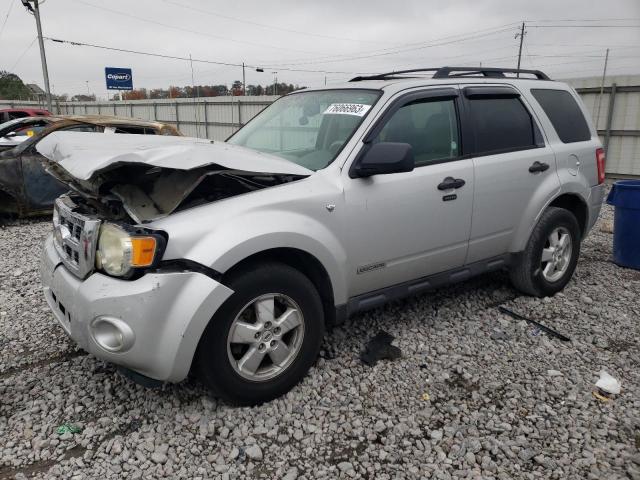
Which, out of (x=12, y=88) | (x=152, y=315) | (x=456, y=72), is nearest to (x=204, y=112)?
(x=456, y=72)

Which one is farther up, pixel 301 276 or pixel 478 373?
pixel 301 276

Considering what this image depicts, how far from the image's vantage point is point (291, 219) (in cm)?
277

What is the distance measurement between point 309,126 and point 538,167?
76.2 inches

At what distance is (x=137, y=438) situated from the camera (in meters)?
2.60

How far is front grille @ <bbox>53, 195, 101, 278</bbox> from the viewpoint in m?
2.54

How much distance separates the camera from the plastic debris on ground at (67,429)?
8.67ft

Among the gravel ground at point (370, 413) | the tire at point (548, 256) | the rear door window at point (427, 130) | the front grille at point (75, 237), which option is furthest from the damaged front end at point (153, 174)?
the tire at point (548, 256)

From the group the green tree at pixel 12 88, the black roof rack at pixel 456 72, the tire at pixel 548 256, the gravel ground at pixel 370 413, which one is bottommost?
the gravel ground at pixel 370 413

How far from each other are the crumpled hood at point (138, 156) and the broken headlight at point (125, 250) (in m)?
0.32

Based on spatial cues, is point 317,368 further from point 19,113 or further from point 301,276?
point 19,113

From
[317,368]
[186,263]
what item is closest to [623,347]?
[317,368]

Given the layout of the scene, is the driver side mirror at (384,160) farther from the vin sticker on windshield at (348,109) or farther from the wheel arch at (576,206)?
the wheel arch at (576,206)

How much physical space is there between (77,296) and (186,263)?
615 mm

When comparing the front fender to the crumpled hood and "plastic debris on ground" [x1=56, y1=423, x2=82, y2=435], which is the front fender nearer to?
the crumpled hood
